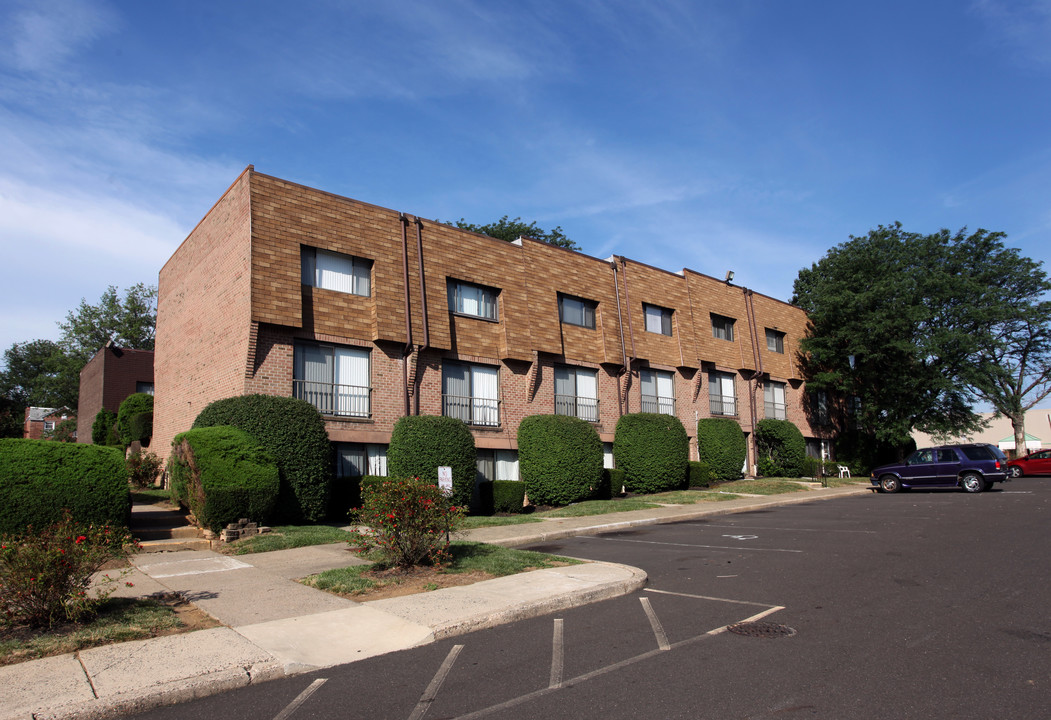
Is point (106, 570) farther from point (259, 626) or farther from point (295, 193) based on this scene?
point (295, 193)

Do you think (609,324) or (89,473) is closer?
(89,473)

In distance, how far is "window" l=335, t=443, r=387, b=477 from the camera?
1897 cm

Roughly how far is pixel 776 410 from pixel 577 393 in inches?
551

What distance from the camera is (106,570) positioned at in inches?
420

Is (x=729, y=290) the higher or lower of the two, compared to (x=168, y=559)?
higher

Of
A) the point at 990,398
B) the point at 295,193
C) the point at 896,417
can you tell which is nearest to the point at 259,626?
the point at 295,193

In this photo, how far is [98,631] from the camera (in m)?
6.63

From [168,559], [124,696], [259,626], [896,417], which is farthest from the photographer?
[896,417]

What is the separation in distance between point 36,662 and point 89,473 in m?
7.13

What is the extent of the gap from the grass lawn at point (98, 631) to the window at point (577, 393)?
1747 centimetres

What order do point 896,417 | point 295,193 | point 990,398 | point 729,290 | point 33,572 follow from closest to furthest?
point 33,572 < point 295,193 < point 729,290 < point 896,417 < point 990,398

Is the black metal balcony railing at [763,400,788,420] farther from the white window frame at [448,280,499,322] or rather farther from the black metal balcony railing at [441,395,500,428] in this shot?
the white window frame at [448,280,499,322]

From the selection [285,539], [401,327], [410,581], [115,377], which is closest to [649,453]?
[401,327]

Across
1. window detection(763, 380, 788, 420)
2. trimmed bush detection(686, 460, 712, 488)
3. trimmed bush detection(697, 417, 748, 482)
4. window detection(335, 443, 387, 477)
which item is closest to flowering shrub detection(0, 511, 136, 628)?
window detection(335, 443, 387, 477)
